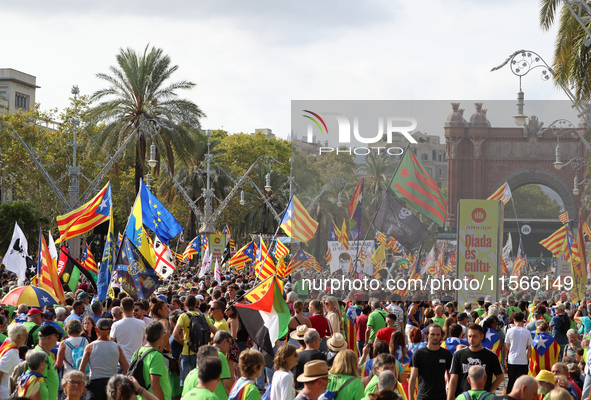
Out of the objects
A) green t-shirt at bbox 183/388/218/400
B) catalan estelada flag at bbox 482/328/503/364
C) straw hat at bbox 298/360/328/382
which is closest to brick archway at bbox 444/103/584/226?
catalan estelada flag at bbox 482/328/503/364

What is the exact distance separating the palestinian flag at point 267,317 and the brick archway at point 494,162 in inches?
1875

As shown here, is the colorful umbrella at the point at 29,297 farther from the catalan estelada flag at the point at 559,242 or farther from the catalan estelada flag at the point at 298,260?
the catalan estelada flag at the point at 559,242

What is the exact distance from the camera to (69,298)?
1284 centimetres

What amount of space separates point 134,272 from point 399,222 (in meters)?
7.00

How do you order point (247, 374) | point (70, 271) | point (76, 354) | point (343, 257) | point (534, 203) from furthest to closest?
point (534, 203)
point (343, 257)
point (70, 271)
point (76, 354)
point (247, 374)

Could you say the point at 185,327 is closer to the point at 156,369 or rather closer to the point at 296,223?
the point at 156,369

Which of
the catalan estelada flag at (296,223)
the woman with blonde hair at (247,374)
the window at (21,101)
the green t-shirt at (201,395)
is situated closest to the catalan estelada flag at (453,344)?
the woman with blonde hair at (247,374)

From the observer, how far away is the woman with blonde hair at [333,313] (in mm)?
11953

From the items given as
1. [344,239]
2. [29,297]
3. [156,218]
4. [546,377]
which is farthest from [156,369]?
[344,239]

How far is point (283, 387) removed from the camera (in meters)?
6.90

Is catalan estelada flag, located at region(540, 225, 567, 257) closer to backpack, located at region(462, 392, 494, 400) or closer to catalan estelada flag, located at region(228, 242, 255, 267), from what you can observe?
catalan estelada flag, located at region(228, 242, 255, 267)

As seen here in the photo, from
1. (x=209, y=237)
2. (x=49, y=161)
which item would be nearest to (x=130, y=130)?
(x=209, y=237)

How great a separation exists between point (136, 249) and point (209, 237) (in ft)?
57.7

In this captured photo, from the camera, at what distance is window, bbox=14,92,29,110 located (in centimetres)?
9406
